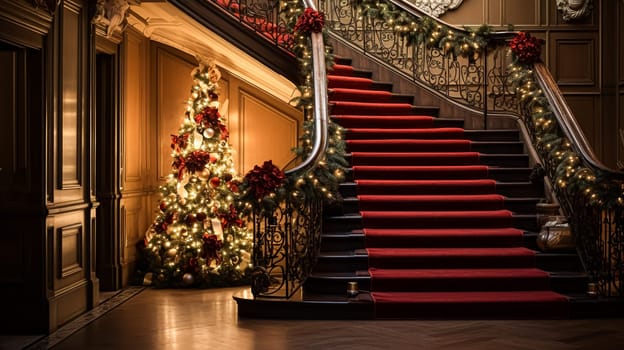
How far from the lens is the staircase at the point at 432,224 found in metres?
6.65

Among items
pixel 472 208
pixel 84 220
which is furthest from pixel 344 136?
pixel 84 220

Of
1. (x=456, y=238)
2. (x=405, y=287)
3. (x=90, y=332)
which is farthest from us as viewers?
(x=456, y=238)

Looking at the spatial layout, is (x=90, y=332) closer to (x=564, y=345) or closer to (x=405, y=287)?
(x=405, y=287)

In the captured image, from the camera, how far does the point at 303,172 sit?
6.74 metres

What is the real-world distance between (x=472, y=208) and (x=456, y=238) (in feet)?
1.84

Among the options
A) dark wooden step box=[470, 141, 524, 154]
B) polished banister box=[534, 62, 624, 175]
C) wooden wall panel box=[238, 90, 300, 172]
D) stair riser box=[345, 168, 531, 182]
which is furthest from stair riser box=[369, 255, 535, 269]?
wooden wall panel box=[238, 90, 300, 172]

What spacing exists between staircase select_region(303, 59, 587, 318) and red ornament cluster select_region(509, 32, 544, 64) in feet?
2.74

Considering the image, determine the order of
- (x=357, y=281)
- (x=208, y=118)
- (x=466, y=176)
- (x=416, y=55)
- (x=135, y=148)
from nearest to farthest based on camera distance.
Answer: (x=357, y=281) → (x=466, y=176) → (x=208, y=118) → (x=135, y=148) → (x=416, y=55)

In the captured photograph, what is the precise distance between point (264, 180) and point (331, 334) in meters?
1.32

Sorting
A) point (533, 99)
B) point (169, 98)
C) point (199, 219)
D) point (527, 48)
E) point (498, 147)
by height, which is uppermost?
point (527, 48)

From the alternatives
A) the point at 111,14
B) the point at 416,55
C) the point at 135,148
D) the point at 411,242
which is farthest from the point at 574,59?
the point at 111,14

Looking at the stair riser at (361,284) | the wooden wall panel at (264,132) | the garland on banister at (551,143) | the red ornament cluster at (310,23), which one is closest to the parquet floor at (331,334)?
the stair riser at (361,284)

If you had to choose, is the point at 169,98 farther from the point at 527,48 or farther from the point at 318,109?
the point at 527,48

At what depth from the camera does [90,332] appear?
20.3ft
